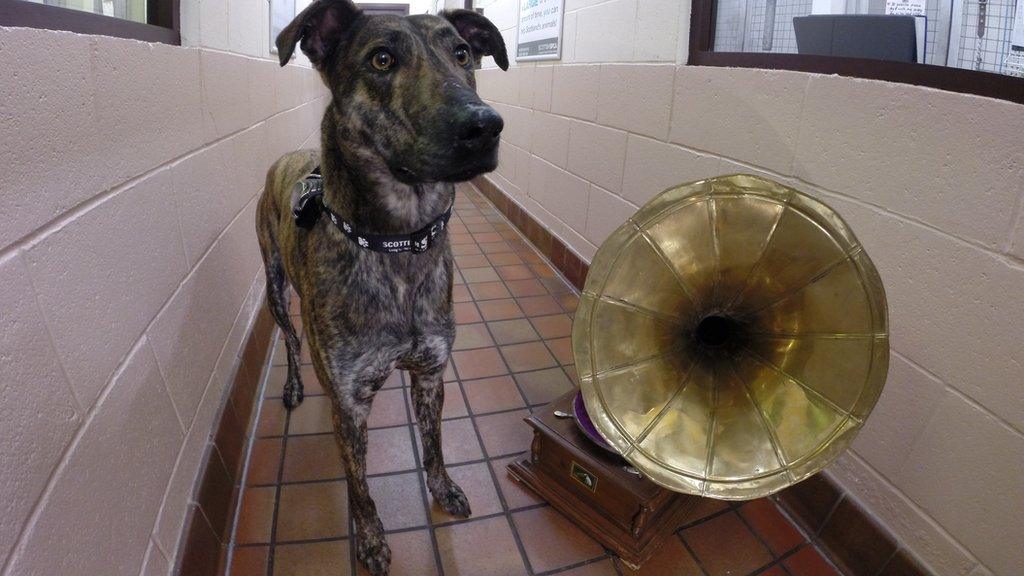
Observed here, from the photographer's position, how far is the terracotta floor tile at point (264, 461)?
1.98 meters

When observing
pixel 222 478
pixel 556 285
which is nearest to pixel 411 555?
pixel 222 478

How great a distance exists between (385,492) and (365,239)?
1.00m

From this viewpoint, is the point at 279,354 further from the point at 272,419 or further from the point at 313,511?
the point at 313,511

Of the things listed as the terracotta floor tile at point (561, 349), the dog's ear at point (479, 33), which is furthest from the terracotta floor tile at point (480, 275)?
the dog's ear at point (479, 33)

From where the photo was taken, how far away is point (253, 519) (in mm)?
1810

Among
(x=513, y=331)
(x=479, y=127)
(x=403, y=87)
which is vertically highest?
(x=403, y=87)

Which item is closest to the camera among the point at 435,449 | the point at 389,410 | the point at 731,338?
the point at 731,338

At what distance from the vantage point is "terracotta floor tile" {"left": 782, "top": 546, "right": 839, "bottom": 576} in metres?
1.68

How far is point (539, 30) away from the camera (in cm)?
403

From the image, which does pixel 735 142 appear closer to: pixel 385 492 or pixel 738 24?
pixel 738 24

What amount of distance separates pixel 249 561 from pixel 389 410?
0.82 meters

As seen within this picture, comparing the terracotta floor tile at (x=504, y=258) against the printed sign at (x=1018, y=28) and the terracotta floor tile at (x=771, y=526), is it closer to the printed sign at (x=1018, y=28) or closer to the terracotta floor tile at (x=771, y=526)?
the terracotta floor tile at (x=771, y=526)

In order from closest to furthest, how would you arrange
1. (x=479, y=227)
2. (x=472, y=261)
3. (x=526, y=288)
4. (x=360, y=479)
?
(x=360, y=479)
(x=526, y=288)
(x=472, y=261)
(x=479, y=227)

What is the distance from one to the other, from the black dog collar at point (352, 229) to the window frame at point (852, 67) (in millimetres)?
1288
